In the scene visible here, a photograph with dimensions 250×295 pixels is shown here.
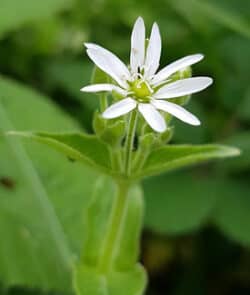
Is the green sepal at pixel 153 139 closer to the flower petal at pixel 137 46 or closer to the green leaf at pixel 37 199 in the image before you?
the flower petal at pixel 137 46

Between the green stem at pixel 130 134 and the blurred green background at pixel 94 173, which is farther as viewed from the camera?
the blurred green background at pixel 94 173

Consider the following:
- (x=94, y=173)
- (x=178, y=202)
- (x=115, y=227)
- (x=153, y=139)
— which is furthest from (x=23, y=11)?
Answer: (x=153, y=139)

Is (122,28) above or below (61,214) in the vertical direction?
above

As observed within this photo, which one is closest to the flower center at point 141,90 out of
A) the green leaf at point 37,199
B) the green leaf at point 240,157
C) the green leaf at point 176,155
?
the green leaf at point 176,155

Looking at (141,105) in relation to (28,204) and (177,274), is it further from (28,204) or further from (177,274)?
(177,274)

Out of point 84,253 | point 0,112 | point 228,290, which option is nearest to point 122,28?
point 0,112
